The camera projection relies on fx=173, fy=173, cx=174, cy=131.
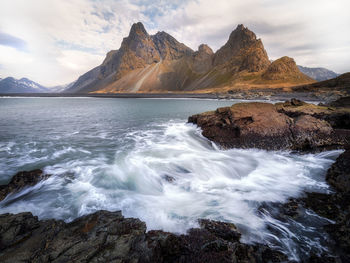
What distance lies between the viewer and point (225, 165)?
771cm

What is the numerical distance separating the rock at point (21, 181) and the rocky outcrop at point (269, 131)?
848 centimetres

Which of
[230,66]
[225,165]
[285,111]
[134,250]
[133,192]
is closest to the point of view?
[134,250]

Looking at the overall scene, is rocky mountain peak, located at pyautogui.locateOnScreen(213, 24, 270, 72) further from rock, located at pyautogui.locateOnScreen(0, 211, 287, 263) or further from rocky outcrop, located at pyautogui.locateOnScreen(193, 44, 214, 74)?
rock, located at pyautogui.locateOnScreen(0, 211, 287, 263)

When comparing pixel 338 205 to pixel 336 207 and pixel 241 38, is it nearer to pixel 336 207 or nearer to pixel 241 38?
pixel 336 207

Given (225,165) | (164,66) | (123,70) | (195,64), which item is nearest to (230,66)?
(195,64)

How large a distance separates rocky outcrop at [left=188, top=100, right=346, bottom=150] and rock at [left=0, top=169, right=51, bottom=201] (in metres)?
8.48

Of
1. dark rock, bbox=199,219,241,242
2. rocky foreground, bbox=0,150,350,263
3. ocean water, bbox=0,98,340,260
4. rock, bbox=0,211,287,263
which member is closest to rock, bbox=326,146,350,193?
ocean water, bbox=0,98,340,260

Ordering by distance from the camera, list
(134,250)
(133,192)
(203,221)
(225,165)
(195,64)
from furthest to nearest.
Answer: (195,64)
(225,165)
(133,192)
(203,221)
(134,250)

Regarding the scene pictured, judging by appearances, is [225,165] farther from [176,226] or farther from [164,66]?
[164,66]

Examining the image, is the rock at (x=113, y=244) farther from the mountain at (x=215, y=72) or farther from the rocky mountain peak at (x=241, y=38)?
the rocky mountain peak at (x=241, y=38)

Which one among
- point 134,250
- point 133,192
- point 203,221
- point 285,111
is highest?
point 285,111

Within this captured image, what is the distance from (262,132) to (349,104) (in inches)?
431

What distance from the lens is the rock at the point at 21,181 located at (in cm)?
528

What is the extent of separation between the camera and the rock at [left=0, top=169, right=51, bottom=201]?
17.3ft
